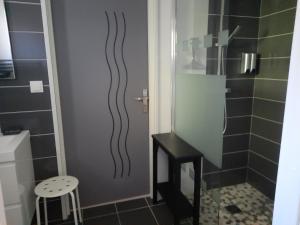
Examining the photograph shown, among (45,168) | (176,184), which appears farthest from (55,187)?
(176,184)

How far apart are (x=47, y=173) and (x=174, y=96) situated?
1.39 metres

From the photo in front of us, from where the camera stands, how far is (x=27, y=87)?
1.80 meters

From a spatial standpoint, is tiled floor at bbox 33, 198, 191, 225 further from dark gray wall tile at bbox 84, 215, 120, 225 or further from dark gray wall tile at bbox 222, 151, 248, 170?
dark gray wall tile at bbox 222, 151, 248, 170

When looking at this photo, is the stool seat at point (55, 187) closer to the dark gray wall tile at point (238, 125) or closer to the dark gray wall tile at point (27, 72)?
the dark gray wall tile at point (27, 72)

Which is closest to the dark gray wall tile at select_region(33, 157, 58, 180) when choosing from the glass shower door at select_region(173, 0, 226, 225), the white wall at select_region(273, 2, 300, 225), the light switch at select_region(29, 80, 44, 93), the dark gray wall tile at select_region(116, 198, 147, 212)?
the light switch at select_region(29, 80, 44, 93)

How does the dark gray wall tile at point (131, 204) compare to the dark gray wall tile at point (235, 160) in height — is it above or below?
below

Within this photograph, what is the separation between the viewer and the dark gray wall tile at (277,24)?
1.92m

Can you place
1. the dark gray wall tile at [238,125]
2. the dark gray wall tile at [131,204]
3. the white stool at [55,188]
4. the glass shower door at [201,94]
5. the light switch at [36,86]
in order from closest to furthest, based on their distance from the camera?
the glass shower door at [201,94] → the white stool at [55,188] → the light switch at [36,86] → the dark gray wall tile at [131,204] → the dark gray wall tile at [238,125]

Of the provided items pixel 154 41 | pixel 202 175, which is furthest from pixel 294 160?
pixel 154 41

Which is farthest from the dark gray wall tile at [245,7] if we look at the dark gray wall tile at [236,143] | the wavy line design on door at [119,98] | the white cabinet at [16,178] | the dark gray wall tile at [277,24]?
the white cabinet at [16,178]

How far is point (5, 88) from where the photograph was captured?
69.3 inches

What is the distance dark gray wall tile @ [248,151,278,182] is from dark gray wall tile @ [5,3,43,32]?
95.4 inches

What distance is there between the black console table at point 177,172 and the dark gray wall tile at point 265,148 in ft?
3.01

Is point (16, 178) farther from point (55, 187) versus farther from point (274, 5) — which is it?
point (274, 5)
